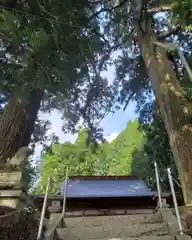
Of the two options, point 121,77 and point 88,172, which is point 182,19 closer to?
point 121,77

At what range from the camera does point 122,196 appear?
4.81m

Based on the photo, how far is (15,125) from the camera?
4582 mm

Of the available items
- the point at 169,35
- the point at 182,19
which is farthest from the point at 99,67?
the point at 182,19

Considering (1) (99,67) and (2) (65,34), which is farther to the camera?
(1) (99,67)

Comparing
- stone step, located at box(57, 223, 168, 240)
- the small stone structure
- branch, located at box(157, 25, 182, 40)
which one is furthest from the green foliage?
stone step, located at box(57, 223, 168, 240)

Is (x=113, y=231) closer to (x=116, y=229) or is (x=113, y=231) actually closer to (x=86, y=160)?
(x=116, y=229)

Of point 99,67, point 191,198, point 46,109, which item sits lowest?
point 191,198

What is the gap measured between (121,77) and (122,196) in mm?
4525

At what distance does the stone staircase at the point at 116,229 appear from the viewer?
2.84 m

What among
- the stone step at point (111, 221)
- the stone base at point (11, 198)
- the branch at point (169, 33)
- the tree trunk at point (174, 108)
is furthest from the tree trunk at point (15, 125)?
the branch at point (169, 33)

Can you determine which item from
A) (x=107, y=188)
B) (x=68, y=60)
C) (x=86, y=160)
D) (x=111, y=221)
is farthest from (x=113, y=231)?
(x=86, y=160)

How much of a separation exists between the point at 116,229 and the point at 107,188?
9.25 ft

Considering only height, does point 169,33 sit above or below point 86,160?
below

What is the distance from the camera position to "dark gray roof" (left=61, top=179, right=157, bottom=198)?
5.04 metres
